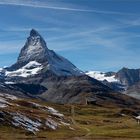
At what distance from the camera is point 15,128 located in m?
198

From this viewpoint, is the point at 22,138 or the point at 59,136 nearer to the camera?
the point at 22,138

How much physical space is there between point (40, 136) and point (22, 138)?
12828 millimetres

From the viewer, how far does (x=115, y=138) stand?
18288 centimetres

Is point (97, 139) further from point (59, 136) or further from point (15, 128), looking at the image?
point (15, 128)

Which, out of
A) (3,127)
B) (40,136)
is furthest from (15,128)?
(40,136)

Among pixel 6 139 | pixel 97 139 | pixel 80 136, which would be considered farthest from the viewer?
pixel 80 136

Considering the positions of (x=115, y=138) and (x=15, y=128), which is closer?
(x=115, y=138)

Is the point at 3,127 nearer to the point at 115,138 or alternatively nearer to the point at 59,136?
the point at 59,136

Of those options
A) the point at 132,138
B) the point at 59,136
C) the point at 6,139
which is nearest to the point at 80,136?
the point at 59,136

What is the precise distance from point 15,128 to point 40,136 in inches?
758

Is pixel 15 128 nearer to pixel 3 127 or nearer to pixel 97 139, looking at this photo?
pixel 3 127

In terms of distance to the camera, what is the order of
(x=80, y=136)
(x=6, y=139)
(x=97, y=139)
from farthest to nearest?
(x=80, y=136) < (x=97, y=139) < (x=6, y=139)

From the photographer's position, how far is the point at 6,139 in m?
163

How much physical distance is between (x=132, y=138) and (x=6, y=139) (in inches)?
1982
